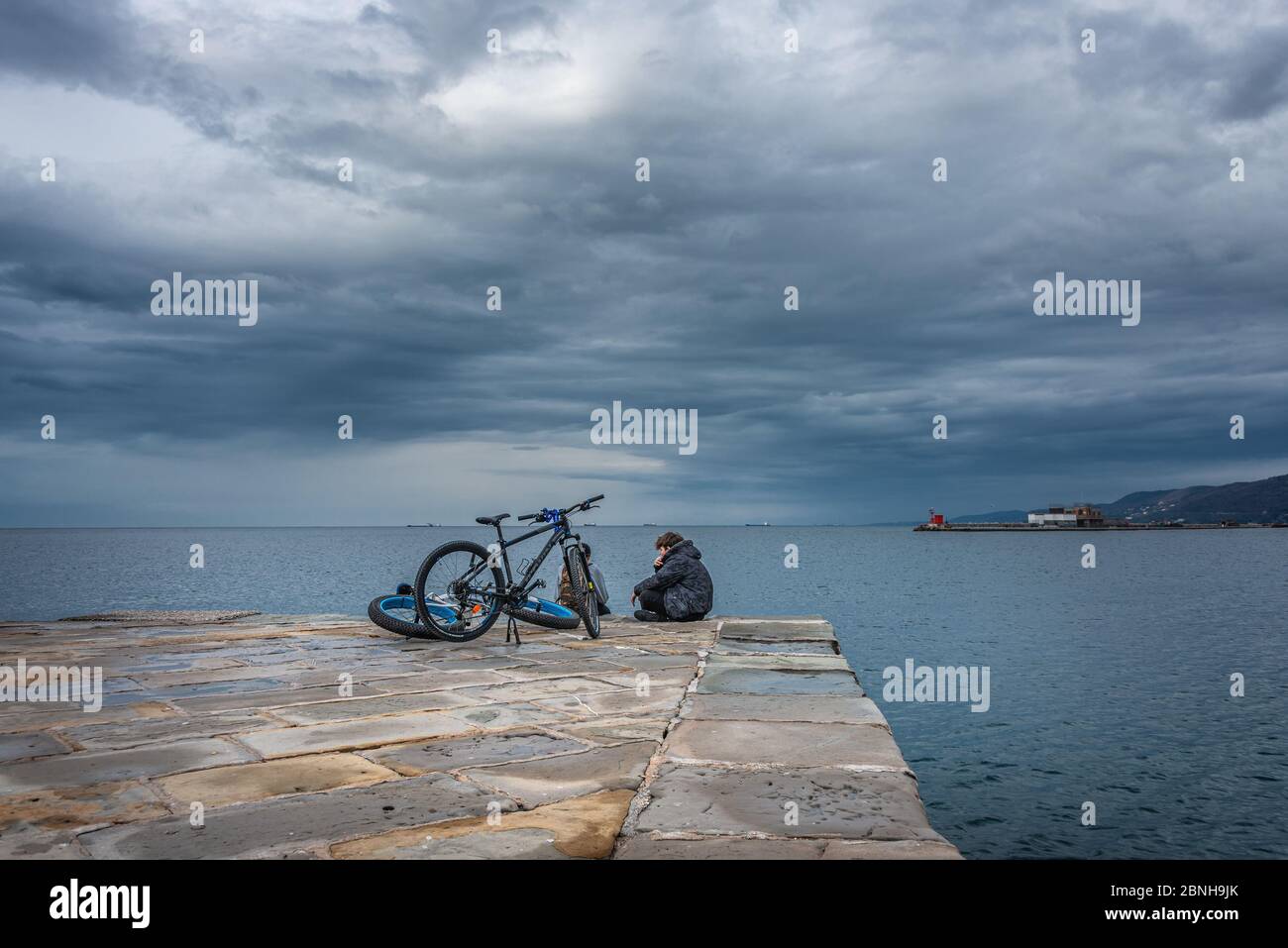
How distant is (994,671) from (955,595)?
27.2 metres

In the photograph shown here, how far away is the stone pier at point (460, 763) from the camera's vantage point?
2842 mm

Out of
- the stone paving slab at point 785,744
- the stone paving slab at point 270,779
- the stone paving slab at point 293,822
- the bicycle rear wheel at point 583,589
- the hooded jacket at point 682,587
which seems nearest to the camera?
the stone paving slab at point 293,822

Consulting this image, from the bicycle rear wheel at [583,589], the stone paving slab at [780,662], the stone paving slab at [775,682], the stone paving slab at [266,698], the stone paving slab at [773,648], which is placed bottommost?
the stone paving slab at [773,648]

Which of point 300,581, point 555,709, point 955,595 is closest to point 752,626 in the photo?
point 555,709

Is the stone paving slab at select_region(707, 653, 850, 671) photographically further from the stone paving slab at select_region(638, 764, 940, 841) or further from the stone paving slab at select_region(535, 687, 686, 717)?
the stone paving slab at select_region(638, 764, 940, 841)

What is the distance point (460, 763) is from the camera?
387cm

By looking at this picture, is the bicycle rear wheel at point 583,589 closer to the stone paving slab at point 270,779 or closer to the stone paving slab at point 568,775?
the stone paving slab at point 568,775

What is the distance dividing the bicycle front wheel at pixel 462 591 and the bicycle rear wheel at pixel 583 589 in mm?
746

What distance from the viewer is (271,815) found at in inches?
123


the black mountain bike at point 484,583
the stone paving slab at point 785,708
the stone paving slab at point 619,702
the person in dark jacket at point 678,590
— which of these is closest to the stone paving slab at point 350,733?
the stone paving slab at point 619,702

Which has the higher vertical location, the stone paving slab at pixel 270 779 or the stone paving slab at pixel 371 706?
the stone paving slab at pixel 270 779

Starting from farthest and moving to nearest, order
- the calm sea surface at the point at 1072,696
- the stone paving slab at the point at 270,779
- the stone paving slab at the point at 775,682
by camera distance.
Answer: the calm sea surface at the point at 1072,696, the stone paving slab at the point at 775,682, the stone paving slab at the point at 270,779

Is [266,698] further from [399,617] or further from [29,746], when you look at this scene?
[399,617]
